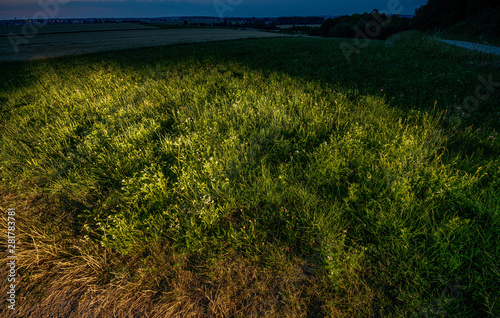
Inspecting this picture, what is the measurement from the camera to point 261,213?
252 centimetres

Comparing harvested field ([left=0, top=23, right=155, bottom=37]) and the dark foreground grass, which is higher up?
harvested field ([left=0, top=23, right=155, bottom=37])

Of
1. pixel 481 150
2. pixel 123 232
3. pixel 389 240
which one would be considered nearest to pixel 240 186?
pixel 123 232

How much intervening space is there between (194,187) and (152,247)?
88 centimetres

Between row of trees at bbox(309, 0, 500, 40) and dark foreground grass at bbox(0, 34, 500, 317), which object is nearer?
dark foreground grass at bbox(0, 34, 500, 317)

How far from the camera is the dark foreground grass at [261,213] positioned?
180 cm

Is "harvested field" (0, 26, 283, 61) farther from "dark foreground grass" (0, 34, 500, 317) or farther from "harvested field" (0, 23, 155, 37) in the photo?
"dark foreground grass" (0, 34, 500, 317)

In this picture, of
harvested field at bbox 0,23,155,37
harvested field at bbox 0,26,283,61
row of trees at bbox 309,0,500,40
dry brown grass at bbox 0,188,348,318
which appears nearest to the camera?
dry brown grass at bbox 0,188,348,318

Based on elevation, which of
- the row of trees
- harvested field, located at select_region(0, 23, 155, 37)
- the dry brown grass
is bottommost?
the dry brown grass

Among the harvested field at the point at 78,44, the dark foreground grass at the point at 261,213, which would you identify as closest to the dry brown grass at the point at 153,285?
the dark foreground grass at the point at 261,213

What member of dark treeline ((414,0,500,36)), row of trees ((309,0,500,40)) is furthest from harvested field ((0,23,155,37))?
dark treeline ((414,0,500,36))

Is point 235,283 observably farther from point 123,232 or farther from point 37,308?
point 37,308

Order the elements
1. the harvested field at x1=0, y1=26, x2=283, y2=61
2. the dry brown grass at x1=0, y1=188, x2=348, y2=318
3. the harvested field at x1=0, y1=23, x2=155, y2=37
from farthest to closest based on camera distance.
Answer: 1. the harvested field at x1=0, y1=23, x2=155, y2=37
2. the harvested field at x1=0, y1=26, x2=283, y2=61
3. the dry brown grass at x1=0, y1=188, x2=348, y2=318

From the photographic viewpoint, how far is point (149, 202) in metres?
2.68

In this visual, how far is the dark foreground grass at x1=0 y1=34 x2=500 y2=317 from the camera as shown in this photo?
1801 mm
